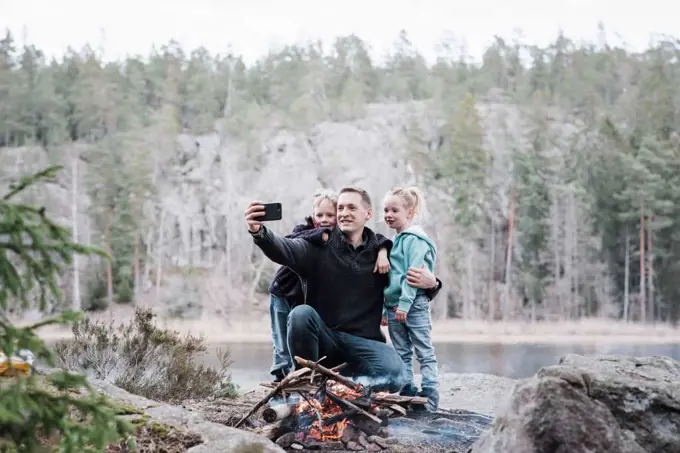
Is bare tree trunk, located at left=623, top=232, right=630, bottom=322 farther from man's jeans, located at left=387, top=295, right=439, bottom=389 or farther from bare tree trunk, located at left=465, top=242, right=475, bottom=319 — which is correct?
man's jeans, located at left=387, top=295, right=439, bottom=389

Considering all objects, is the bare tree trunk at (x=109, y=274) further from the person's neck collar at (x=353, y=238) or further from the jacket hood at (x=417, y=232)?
the person's neck collar at (x=353, y=238)

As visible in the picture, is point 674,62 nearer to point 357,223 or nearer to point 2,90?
point 2,90

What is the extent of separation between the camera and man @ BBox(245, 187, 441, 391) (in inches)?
162

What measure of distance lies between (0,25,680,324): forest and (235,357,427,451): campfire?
1582 cm

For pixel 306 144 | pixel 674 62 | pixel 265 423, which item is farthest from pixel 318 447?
pixel 674 62

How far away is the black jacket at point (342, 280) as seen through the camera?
13.6ft

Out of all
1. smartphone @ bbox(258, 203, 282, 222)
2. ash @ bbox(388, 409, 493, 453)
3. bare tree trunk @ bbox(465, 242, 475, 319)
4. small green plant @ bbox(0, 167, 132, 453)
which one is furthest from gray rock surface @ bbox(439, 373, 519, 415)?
bare tree trunk @ bbox(465, 242, 475, 319)

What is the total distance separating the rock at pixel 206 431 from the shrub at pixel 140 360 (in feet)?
6.82

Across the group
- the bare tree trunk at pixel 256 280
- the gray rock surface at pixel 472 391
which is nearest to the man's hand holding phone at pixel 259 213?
the gray rock surface at pixel 472 391

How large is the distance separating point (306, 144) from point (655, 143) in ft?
32.1

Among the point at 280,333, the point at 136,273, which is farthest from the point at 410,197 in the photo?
the point at 136,273

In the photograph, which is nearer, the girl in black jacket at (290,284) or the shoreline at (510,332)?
the girl in black jacket at (290,284)

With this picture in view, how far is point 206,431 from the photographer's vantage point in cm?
305

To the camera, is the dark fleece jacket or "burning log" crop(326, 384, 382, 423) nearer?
"burning log" crop(326, 384, 382, 423)
